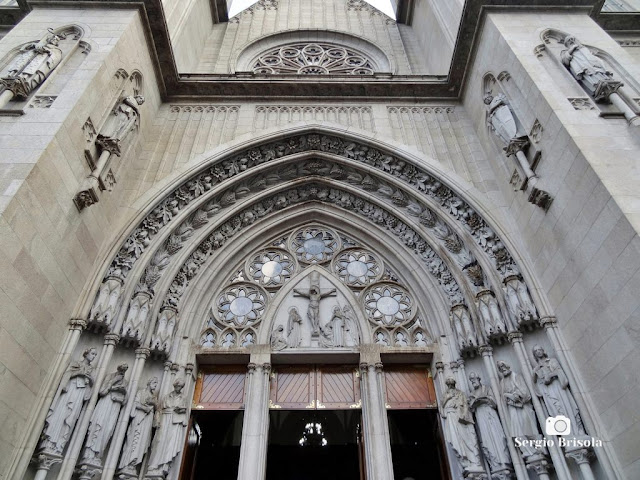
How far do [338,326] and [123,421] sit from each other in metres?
3.55

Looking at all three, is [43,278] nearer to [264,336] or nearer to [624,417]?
[264,336]

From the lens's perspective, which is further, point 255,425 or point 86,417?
point 255,425

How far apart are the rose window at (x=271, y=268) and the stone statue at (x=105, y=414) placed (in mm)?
2956

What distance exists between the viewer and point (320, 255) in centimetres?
858

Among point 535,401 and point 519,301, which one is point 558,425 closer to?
point 535,401

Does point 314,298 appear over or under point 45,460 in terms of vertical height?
over

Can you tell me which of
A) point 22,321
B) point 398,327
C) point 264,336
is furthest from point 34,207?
point 398,327

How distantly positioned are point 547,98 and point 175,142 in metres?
6.47

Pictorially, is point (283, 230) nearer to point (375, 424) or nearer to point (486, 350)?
point (375, 424)

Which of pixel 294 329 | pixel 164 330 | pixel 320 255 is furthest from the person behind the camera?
pixel 320 255

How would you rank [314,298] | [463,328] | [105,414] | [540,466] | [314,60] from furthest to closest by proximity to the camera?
1. [314,60]
2. [314,298]
3. [463,328]
4. [105,414]
5. [540,466]

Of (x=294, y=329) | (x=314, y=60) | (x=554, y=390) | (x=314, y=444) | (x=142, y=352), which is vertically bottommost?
(x=554, y=390)

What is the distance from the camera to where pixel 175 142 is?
8.28 meters

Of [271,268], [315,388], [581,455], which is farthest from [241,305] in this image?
[581,455]
